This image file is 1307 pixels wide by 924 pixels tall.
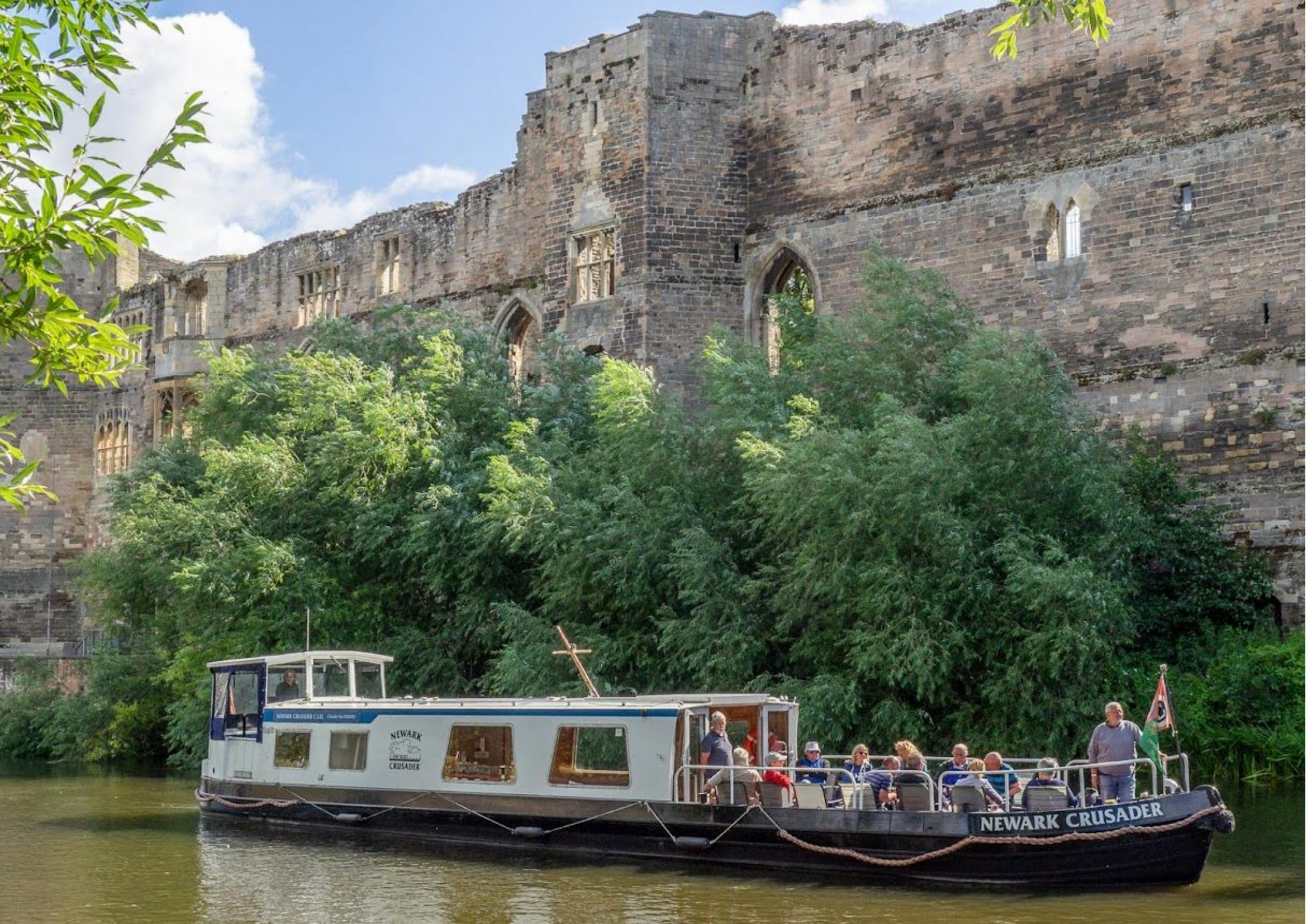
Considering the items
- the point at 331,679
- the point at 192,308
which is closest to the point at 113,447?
the point at 192,308

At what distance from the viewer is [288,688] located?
23219mm

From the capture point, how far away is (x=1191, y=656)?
22703 millimetres

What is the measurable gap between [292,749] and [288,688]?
91 centimetres

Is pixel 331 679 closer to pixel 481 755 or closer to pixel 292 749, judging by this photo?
pixel 292 749

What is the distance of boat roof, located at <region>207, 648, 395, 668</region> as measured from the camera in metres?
22.9

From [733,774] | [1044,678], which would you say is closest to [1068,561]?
[1044,678]

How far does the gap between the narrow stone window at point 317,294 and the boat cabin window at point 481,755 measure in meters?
18.8

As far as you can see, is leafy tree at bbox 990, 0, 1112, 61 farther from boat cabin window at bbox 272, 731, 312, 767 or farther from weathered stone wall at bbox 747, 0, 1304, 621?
boat cabin window at bbox 272, 731, 312, 767

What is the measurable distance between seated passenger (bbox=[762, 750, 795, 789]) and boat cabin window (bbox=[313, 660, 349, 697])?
6.94 m

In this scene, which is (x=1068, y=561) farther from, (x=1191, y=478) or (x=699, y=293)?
(x=699, y=293)

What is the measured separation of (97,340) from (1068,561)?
565 inches

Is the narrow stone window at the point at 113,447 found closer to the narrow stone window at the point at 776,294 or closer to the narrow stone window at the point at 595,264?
the narrow stone window at the point at 595,264

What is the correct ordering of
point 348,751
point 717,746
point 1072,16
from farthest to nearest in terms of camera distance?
point 348,751
point 717,746
point 1072,16

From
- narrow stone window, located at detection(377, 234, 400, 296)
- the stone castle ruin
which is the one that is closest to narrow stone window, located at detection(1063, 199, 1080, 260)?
the stone castle ruin
